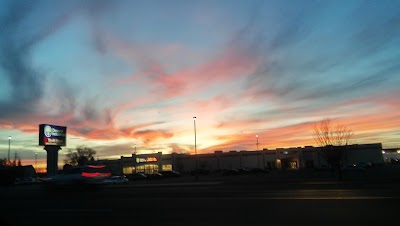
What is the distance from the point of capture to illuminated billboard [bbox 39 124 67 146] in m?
67.1

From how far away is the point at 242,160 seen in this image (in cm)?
11944

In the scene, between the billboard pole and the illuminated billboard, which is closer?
the illuminated billboard

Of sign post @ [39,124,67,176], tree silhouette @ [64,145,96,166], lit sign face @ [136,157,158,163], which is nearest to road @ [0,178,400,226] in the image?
sign post @ [39,124,67,176]

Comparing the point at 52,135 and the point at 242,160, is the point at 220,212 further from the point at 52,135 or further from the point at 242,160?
the point at 242,160

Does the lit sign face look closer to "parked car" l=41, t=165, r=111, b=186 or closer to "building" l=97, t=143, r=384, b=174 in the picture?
"building" l=97, t=143, r=384, b=174

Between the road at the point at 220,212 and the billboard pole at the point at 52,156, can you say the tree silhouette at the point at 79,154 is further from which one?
the road at the point at 220,212

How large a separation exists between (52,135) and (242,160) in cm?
6658

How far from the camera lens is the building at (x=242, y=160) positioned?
107 meters

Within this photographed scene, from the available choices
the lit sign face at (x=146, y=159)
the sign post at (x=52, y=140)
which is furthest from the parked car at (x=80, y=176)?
Result: the lit sign face at (x=146, y=159)

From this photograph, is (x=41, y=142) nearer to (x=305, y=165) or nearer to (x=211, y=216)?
(x=211, y=216)

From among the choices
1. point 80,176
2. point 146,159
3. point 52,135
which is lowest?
point 146,159

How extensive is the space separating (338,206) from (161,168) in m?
114

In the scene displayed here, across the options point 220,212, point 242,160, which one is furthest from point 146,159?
point 220,212

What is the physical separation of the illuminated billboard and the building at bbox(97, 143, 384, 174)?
43.3m
